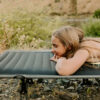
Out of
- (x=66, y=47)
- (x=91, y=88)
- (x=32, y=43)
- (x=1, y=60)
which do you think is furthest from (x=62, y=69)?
(x=32, y=43)

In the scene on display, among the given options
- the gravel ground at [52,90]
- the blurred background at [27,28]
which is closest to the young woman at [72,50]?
the gravel ground at [52,90]

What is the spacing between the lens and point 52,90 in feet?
12.7

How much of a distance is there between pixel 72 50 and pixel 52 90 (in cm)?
105

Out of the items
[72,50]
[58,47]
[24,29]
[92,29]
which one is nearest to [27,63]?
[58,47]

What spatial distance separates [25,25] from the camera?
6539 mm

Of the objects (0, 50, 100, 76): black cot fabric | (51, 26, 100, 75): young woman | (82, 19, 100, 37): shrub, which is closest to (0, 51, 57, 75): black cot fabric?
(0, 50, 100, 76): black cot fabric

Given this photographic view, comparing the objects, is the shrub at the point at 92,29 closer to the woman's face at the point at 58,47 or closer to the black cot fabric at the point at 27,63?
the black cot fabric at the point at 27,63

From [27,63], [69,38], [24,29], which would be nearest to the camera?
[69,38]

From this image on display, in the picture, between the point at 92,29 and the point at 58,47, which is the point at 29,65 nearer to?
the point at 58,47

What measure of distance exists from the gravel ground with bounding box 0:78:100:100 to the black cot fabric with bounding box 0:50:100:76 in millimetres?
255

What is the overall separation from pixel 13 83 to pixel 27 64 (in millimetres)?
1095

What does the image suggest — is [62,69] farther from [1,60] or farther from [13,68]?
[1,60]

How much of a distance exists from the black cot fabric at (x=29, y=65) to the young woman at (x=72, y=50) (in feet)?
0.42

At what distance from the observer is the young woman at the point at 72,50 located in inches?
112
